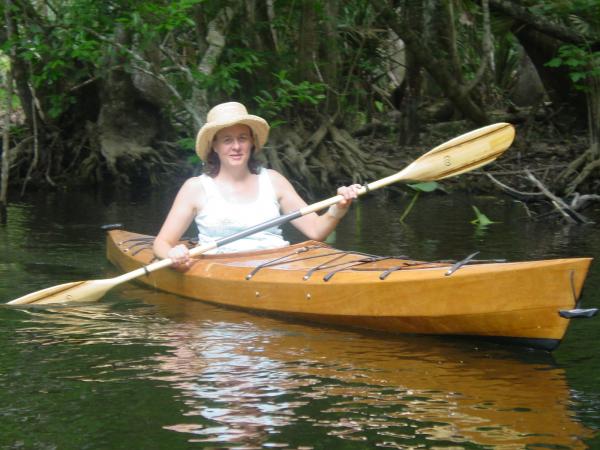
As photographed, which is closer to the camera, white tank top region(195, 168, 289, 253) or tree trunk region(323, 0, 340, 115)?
white tank top region(195, 168, 289, 253)

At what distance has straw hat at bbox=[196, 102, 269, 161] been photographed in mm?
5133

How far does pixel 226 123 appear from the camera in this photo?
201 inches

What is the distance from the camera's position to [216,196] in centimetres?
532

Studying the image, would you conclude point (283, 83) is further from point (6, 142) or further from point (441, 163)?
point (441, 163)

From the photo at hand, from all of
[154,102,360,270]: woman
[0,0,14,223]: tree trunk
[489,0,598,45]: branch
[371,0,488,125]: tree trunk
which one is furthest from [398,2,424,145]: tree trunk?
[154,102,360,270]: woman

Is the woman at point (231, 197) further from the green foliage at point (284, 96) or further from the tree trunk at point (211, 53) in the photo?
the tree trunk at point (211, 53)

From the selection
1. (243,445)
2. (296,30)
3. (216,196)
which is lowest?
(243,445)

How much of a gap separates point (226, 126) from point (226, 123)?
4 cm

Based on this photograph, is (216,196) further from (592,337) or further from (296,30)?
(296,30)

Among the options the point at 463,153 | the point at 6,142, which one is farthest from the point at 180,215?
the point at 6,142

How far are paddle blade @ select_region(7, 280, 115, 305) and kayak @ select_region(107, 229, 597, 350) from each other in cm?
42

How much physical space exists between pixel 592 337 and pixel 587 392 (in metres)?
0.90

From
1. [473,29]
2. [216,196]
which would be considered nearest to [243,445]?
[216,196]

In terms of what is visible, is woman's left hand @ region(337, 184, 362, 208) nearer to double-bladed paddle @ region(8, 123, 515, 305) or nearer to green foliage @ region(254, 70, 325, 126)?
double-bladed paddle @ region(8, 123, 515, 305)
